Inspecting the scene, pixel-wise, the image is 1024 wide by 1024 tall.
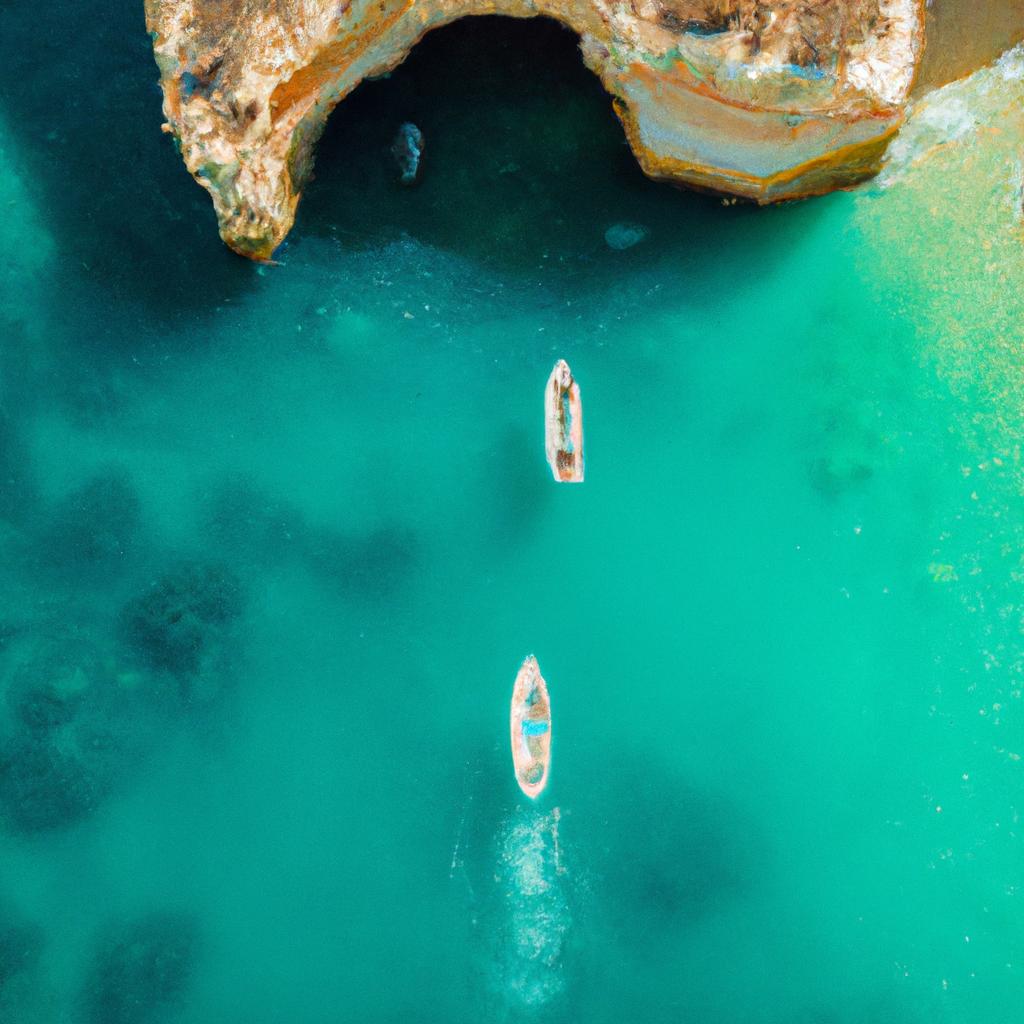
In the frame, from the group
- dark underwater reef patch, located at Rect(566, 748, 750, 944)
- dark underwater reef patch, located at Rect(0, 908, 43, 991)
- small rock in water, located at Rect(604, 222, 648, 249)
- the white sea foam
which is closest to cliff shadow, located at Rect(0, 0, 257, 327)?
small rock in water, located at Rect(604, 222, 648, 249)

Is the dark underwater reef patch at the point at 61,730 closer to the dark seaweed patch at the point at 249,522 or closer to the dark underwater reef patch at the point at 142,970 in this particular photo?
the dark underwater reef patch at the point at 142,970

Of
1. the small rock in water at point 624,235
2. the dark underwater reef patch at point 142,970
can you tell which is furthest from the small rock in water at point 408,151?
the dark underwater reef patch at point 142,970

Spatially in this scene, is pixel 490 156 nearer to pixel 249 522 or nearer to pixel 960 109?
pixel 249 522

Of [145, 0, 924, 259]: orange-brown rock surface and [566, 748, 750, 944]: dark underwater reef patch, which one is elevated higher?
[145, 0, 924, 259]: orange-brown rock surface

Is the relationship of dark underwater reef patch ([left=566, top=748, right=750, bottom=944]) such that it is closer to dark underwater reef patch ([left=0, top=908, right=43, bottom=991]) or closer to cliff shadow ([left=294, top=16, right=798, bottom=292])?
cliff shadow ([left=294, top=16, right=798, bottom=292])

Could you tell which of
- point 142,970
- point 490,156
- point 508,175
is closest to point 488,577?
point 508,175

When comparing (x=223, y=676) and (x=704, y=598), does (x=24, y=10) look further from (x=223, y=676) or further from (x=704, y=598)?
(x=704, y=598)

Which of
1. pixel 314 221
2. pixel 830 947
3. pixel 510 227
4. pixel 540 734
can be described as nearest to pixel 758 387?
pixel 510 227
